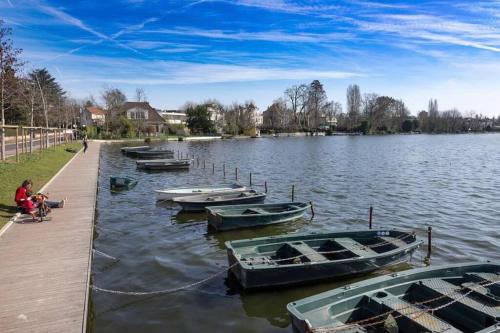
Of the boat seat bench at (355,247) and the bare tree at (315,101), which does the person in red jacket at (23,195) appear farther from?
the bare tree at (315,101)

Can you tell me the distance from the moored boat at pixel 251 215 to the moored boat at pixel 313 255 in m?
4.32

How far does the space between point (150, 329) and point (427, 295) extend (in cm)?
633

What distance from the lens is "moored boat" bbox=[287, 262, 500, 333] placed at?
799 cm

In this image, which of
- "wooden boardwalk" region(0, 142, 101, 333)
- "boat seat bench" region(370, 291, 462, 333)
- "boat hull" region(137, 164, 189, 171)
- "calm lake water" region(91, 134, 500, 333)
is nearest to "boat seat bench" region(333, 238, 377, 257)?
"calm lake water" region(91, 134, 500, 333)

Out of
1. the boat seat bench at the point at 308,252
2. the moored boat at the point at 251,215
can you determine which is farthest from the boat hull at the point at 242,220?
the boat seat bench at the point at 308,252

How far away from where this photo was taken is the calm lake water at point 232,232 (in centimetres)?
1024

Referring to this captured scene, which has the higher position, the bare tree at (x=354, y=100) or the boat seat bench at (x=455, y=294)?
the bare tree at (x=354, y=100)

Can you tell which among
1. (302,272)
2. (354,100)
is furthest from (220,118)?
(302,272)

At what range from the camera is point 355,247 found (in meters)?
12.8

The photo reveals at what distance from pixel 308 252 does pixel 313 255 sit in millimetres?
195

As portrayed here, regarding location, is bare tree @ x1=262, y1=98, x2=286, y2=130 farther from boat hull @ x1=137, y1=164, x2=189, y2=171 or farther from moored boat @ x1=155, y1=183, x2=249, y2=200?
moored boat @ x1=155, y1=183, x2=249, y2=200

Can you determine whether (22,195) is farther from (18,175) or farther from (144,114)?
(144,114)

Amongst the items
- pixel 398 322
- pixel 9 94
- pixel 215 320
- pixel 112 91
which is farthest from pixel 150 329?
pixel 112 91

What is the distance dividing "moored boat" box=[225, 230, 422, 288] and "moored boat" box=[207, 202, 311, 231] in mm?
4319
